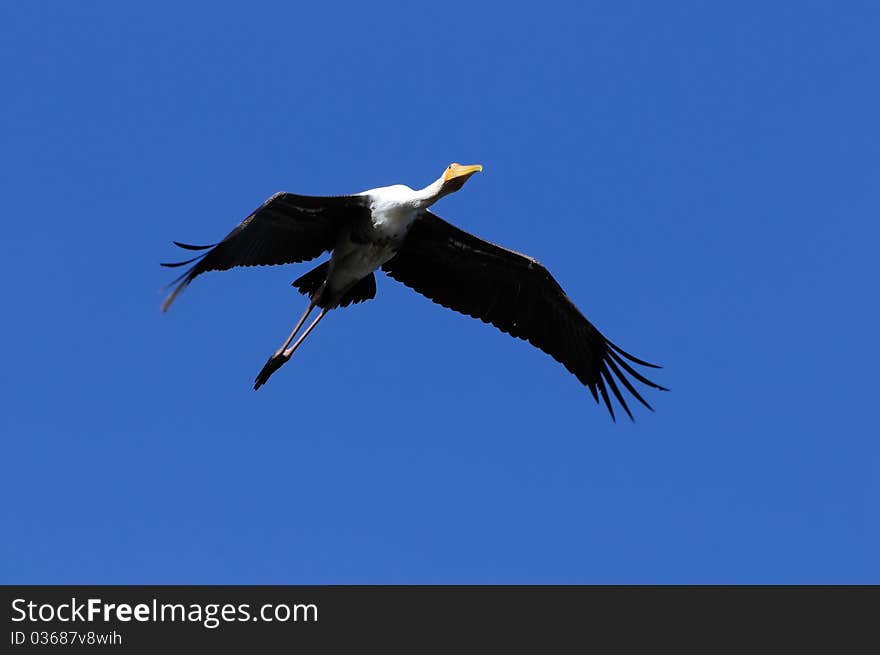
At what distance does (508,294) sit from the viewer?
60.0ft

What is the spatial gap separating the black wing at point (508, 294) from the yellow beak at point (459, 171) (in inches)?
47.6

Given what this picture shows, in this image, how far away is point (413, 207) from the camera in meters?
16.6

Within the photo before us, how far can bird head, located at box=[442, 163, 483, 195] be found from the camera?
1619 centimetres

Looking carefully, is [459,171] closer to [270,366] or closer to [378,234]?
[378,234]

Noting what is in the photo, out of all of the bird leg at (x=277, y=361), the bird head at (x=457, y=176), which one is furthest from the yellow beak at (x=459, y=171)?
the bird leg at (x=277, y=361)

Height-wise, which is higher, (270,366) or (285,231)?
(285,231)

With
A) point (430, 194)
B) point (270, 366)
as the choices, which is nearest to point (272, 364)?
point (270, 366)

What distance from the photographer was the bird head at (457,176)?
16.2m

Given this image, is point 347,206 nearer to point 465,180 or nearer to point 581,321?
point 465,180

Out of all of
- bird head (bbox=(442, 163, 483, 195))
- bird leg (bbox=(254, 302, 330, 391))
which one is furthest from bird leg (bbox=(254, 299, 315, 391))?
bird head (bbox=(442, 163, 483, 195))

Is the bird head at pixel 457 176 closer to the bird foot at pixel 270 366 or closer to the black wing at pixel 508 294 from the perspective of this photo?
the black wing at pixel 508 294

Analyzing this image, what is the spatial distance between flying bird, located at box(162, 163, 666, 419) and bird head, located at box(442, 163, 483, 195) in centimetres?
1

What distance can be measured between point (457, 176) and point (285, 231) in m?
2.24
